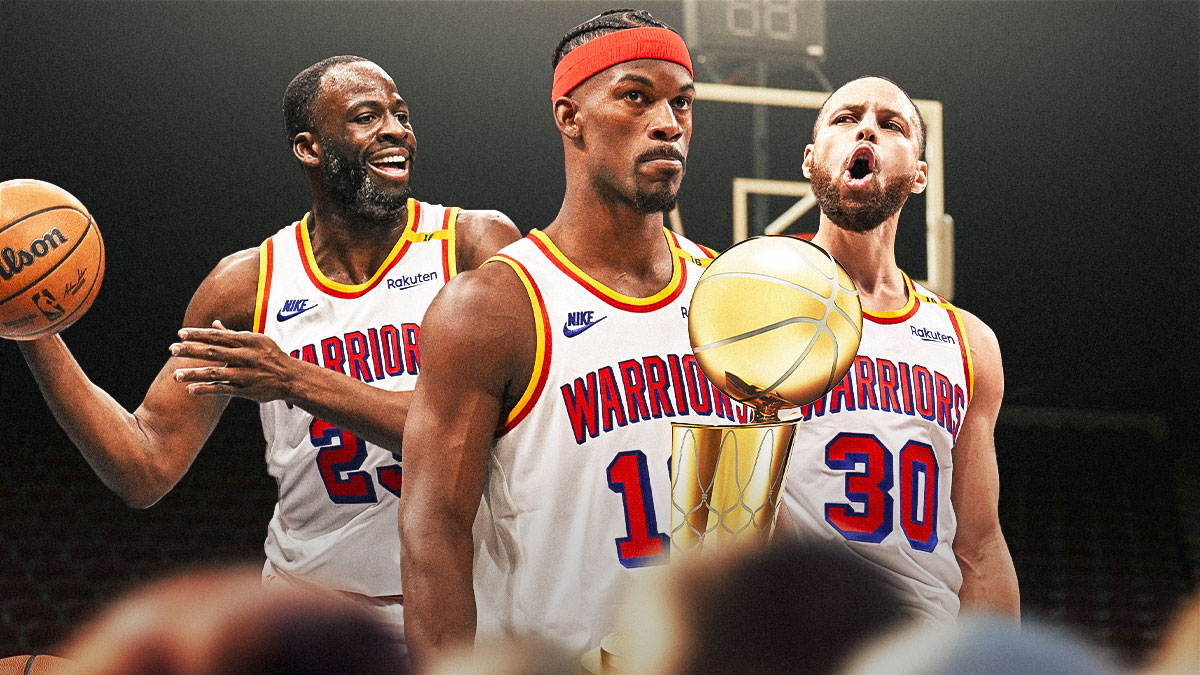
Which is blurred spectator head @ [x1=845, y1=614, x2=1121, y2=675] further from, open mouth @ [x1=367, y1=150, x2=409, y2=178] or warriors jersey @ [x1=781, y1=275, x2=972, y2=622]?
open mouth @ [x1=367, y1=150, x2=409, y2=178]

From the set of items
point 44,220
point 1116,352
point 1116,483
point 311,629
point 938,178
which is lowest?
point 1116,483

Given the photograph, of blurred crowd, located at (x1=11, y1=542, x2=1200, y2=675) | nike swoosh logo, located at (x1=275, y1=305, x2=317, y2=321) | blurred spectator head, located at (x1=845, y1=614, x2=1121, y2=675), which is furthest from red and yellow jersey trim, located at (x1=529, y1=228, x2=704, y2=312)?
blurred spectator head, located at (x1=845, y1=614, x2=1121, y2=675)

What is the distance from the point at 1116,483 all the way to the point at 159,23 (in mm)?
9194

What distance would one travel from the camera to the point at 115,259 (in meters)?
9.03

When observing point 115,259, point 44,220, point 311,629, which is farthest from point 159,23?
point 311,629

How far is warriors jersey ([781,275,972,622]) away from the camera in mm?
2088

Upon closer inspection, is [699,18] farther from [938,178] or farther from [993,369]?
[993,369]

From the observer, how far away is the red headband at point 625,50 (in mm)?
1704

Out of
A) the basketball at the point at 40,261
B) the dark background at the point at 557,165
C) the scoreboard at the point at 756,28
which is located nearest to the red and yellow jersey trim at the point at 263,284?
the basketball at the point at 40,261

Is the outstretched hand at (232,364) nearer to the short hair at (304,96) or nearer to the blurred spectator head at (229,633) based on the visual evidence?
the short hair at (304,96)

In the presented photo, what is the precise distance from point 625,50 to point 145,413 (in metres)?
1.46

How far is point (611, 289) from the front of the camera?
1.87 m

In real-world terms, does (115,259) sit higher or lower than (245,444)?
higher

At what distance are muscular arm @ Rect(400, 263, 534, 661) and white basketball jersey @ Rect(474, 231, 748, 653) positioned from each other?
57 millimetres
